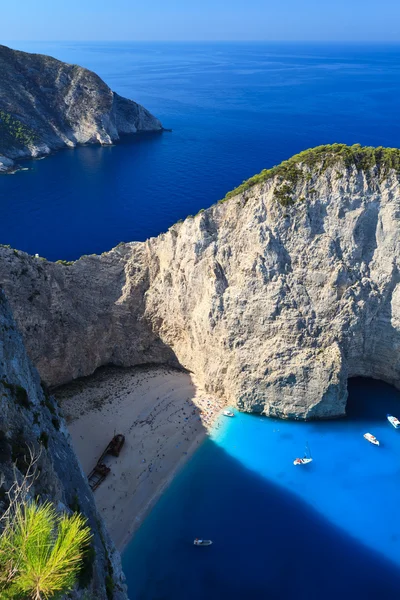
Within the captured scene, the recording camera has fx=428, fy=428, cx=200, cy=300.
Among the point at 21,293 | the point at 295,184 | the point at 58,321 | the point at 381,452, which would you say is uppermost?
the point at 295,184

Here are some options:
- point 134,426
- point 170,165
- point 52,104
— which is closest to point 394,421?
point 134,426

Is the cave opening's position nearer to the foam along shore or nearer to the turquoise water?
the turquoise water

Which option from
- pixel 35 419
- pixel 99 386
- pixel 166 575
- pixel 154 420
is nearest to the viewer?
pixel 35 419

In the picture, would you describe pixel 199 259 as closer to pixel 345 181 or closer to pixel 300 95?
pixel 345 181

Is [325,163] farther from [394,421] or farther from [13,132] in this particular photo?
[13,132]

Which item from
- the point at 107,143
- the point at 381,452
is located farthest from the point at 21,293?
the point at 107,143

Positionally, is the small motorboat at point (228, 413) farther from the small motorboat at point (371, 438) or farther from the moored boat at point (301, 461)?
the small motorboat at point (371, 438)

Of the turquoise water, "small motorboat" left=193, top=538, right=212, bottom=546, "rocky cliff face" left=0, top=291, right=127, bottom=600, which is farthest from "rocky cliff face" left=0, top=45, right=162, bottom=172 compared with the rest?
"small motorboat" left=193, top=538, right=212, bottom=546
